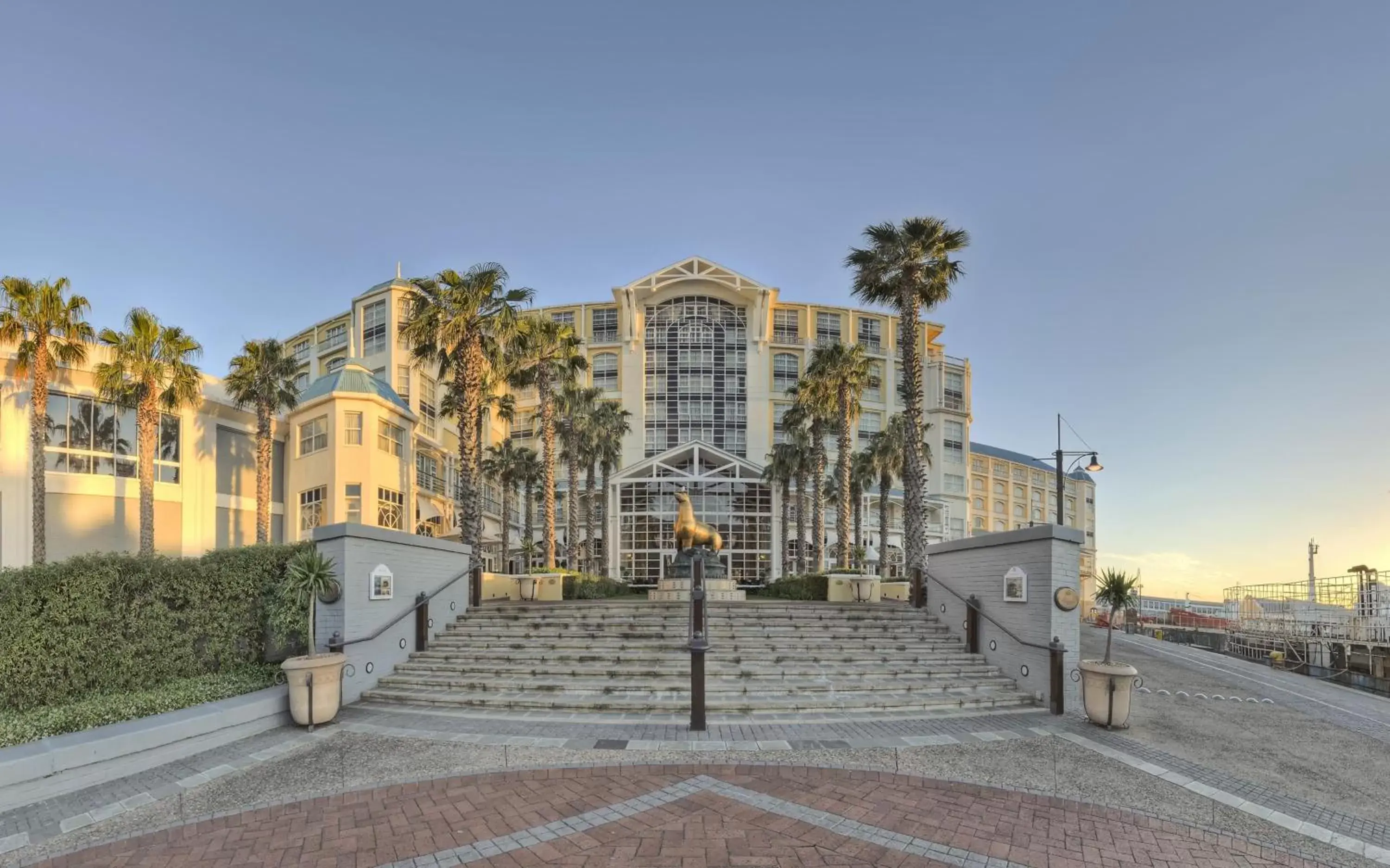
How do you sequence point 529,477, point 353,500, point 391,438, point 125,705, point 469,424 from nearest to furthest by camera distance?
point 125,705 < point 469,424 < point 353,500 < point 391,438 < point 529,477

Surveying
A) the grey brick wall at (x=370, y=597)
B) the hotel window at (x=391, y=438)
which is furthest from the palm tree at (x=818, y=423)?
the hotel window at (x=391, y=438)

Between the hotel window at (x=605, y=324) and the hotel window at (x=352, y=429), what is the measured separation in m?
29.9

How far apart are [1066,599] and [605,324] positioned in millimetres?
50322

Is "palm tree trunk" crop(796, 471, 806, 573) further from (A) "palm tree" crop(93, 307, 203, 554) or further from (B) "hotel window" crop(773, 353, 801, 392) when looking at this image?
(A) "palm tree" crop(93, 307, 203, 554)

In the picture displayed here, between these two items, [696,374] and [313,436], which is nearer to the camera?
[313,436]

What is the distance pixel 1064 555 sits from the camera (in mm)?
11422

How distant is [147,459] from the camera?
72.3ft

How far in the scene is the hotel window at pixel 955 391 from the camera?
61.4m

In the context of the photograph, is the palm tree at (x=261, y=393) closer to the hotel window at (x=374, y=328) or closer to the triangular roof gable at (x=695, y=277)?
the hotel window at (x=374, y=328)

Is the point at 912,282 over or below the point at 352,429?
over

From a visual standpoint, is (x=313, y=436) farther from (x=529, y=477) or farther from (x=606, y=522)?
(x=606, y=522)

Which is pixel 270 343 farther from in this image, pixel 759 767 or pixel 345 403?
pixel 759 767

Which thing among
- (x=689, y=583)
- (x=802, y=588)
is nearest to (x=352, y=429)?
(x=689, y=583)

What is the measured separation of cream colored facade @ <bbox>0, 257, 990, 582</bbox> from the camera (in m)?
23.4
